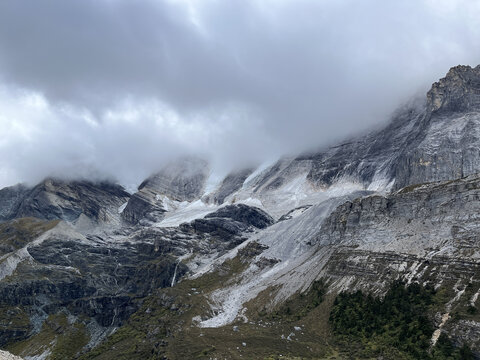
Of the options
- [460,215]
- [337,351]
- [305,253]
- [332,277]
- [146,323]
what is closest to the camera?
Answer: [337,351]

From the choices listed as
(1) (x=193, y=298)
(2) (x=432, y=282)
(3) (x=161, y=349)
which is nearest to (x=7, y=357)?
(3) (x=161, y=349)

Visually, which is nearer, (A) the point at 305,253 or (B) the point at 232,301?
(B) the point at 232,301

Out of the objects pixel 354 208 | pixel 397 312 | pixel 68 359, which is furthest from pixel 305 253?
pixel 68 359

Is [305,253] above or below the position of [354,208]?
below

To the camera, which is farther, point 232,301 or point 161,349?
point 232,301

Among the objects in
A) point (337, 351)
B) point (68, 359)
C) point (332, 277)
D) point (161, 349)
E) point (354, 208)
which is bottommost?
point (68, 359)

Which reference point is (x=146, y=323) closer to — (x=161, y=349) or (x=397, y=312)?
(x=161, y=349)

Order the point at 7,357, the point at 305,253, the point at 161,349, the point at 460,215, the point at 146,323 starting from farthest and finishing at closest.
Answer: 1. the point at 305,253
2. the point at 146,323
3. the point at 460,215
4. the point at 161,349
5. the point at 7,357

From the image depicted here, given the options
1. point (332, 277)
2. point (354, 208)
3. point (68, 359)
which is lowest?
point (68, 359)

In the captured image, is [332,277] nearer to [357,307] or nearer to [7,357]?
[357,307]

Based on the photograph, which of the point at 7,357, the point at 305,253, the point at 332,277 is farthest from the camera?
the point at 305,253
